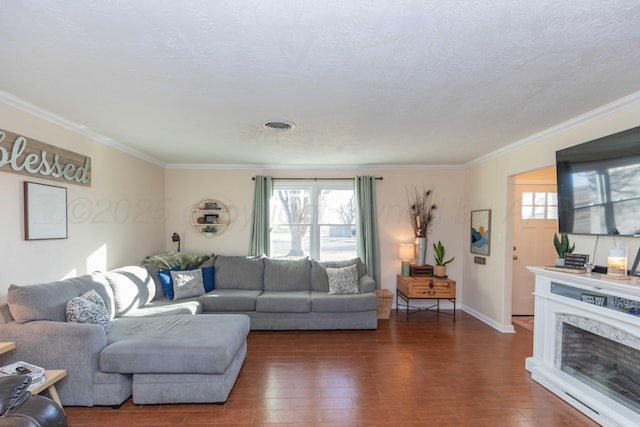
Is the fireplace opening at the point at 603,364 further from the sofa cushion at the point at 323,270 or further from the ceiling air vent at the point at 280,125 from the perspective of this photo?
the ceiling air vent at the point at 280,125

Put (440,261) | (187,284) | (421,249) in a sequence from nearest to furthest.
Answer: (187,284)
(440,261)
(421,249)

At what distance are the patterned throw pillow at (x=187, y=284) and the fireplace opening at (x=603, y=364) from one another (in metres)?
4.14

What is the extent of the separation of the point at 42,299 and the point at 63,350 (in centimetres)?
44

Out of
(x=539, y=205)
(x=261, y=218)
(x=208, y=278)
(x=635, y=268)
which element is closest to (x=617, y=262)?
(x=635, y=268)

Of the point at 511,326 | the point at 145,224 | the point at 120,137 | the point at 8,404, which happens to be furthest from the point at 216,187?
the point at 511,326

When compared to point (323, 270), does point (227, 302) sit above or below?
below

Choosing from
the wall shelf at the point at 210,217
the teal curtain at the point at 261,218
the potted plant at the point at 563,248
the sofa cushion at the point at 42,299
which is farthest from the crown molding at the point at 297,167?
the sofa cushion at the point at 42,299

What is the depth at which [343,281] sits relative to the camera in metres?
4.45

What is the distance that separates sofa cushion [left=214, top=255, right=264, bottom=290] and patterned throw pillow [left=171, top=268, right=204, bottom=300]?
1.21ft

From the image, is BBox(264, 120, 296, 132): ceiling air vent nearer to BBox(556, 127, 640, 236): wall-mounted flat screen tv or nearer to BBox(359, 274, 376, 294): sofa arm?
BBox(359, 274, 376, 294): sofa arm

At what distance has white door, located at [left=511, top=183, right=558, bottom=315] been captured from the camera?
4711mm

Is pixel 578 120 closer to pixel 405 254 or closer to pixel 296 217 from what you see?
pixel 405 254

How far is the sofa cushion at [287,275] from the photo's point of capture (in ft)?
15.2

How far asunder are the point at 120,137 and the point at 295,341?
319cm
